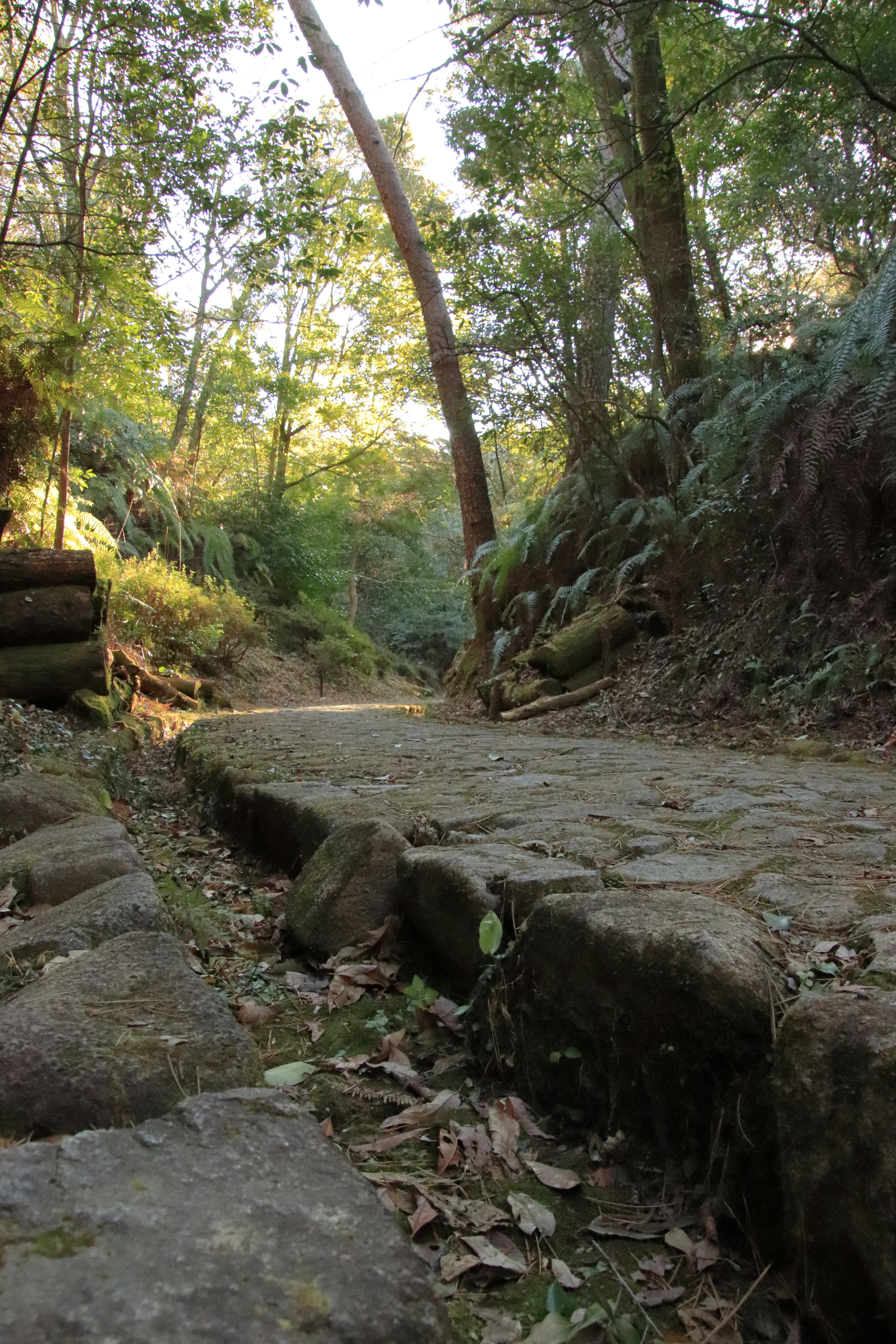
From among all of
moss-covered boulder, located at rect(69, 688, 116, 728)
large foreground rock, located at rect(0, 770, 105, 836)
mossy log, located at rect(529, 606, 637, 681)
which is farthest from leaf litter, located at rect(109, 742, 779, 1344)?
mossy log, located at rect(529, 606, 637, 681)

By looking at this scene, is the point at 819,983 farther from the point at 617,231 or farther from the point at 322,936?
the point at 617,231

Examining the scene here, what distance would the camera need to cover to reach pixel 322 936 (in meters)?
2.38

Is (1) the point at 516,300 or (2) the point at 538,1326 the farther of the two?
(1) the point at 516,300

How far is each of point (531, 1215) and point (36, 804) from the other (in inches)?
111

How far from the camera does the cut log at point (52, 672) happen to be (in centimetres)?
639

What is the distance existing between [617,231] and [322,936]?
27.2 ft

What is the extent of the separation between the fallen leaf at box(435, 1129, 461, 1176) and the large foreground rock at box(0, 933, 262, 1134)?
347mm

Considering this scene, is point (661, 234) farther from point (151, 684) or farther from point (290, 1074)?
point (290, 1074)

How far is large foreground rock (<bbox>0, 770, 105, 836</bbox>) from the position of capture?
333cm

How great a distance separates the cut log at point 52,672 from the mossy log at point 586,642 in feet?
13.1

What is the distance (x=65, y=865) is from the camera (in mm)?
2471

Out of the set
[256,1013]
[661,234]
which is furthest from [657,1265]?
[661,234]

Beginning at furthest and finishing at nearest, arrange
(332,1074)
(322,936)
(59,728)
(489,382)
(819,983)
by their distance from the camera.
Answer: (489,382) < (59,728) < (322,936) < (332,1074) < (819,983)

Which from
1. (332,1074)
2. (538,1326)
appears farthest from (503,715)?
(538,1326)
